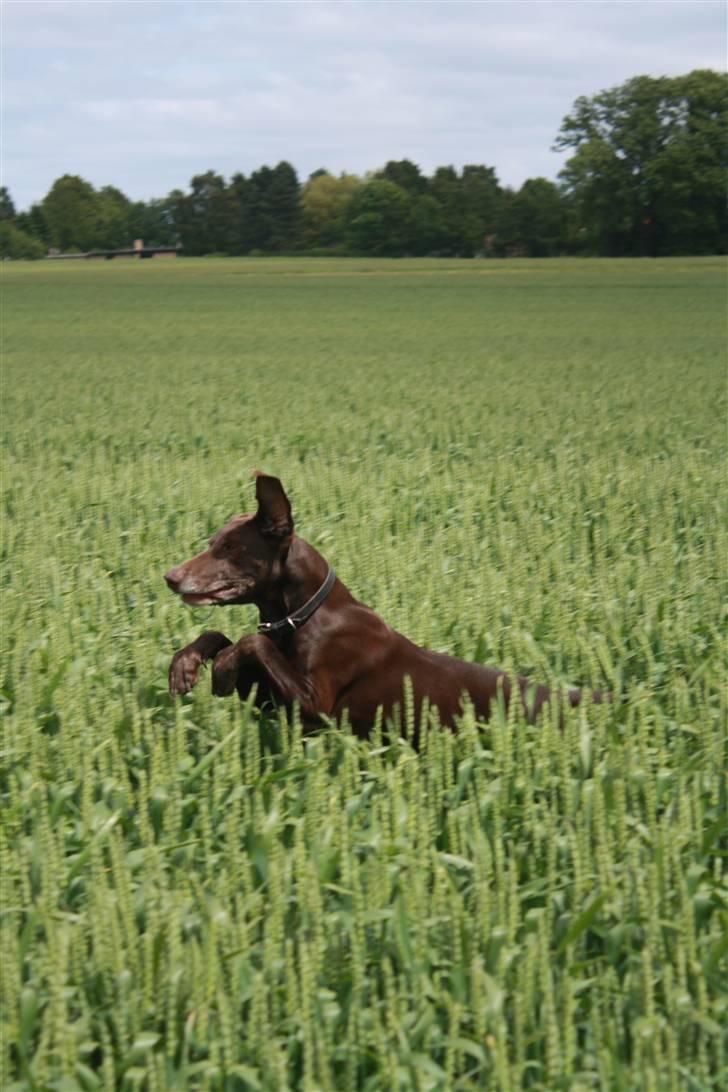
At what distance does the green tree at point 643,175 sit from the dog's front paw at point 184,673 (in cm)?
10377

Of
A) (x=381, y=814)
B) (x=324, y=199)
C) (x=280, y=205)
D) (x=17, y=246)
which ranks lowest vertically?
(x=381, y=814)

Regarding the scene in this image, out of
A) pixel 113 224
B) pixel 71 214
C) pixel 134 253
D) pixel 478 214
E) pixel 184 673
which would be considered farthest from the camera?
pixel 71 214

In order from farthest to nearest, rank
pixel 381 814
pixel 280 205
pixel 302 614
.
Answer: pixel 280 205 < pixel 302 614 < pixel 381 814

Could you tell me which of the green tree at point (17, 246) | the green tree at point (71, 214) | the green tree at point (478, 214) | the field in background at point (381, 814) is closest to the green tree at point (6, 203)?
the green tree at point (71, 214)

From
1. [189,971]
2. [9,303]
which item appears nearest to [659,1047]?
[189,971]

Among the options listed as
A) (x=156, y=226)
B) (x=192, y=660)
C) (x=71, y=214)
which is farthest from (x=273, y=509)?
(x=71, y=214)

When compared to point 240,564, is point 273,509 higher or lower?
higher

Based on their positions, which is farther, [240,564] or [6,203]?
[6,203]

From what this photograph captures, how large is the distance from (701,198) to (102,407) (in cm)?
9432

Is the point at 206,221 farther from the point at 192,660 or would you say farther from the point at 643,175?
the point at 192,660

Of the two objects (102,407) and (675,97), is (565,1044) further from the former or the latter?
(675,97)

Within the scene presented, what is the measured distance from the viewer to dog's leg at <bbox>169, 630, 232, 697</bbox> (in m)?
4.63

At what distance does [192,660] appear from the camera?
4.64 m

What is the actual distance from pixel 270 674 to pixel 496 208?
121m
